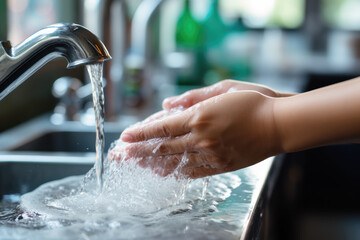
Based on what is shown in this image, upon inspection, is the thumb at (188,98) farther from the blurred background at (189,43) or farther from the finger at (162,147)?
the blurred background at (189,43)

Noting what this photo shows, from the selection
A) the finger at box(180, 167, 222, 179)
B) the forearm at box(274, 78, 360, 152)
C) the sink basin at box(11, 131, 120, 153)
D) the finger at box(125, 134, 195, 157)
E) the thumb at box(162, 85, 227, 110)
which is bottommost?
the sink basin at box(11, 131, 120, 153)

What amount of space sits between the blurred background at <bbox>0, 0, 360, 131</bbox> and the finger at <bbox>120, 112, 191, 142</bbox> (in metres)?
0.83

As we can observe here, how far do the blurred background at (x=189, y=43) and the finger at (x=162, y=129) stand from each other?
832 millimetres

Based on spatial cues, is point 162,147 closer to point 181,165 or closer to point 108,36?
point 181,165

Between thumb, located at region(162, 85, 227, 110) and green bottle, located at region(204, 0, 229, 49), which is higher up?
thumb, located at region(162, 85, 227, 110)

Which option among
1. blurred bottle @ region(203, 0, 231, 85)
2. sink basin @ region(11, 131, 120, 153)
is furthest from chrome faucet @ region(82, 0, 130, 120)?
blurred bottle @ region(203, 0, 231, 85)

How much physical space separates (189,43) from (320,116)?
2.05 metres

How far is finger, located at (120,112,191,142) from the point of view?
71 cm

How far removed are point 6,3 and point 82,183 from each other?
33.2 inches

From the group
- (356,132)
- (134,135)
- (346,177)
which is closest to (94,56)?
(134,135)

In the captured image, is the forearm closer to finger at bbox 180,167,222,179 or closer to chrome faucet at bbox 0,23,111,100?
finger at bbox 180,167,222,179

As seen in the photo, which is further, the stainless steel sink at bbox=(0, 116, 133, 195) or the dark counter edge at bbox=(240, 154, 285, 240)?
the stainless steel sink at bbox=(0, 116, 133, 195)

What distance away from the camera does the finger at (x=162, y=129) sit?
712mm

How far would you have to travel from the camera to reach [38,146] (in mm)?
1406
